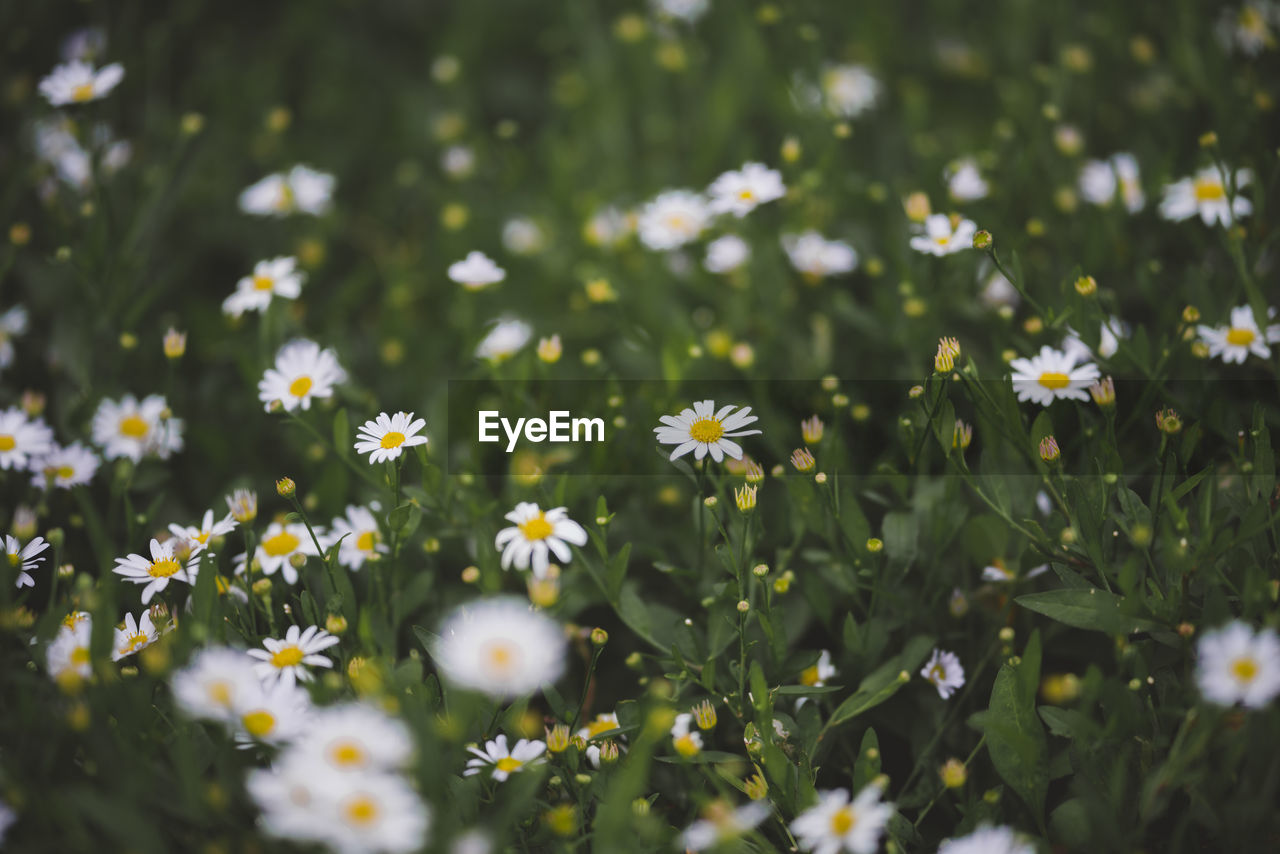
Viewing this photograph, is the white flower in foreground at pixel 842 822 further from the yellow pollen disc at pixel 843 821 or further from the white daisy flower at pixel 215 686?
the white daisy flower at pixel 215 686

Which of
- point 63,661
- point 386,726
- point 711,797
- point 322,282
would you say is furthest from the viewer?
point 322,282

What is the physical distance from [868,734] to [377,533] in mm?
729

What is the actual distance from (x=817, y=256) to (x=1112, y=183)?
1.96 ft

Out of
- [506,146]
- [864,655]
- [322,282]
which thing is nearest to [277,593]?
[864,655]

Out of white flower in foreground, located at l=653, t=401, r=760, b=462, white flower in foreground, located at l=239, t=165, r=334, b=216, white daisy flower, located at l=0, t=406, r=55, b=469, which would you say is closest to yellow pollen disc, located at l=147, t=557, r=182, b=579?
white daisy flower, located at l=0, t=406, r=55, b=469

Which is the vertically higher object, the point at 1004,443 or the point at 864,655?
the point at 1004,443

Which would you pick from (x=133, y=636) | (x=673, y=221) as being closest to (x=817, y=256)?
(x=673, y=221)

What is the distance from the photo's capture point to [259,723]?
3.10 ft

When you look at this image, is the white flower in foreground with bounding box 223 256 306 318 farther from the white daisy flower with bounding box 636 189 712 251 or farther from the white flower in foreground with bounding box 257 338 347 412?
the white daisy flower with bounding box 636 189 712 251

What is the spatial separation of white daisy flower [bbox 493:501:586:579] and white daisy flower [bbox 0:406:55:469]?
796mm

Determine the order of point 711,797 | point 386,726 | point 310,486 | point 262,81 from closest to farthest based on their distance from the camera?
1. point 386,726
2. point 711,797
3. point 310,486
4. point 262,81

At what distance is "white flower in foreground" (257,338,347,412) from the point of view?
1353 millimetres

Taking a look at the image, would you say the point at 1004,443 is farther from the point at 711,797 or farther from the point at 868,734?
the point at 711,797

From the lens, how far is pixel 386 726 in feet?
2.72
